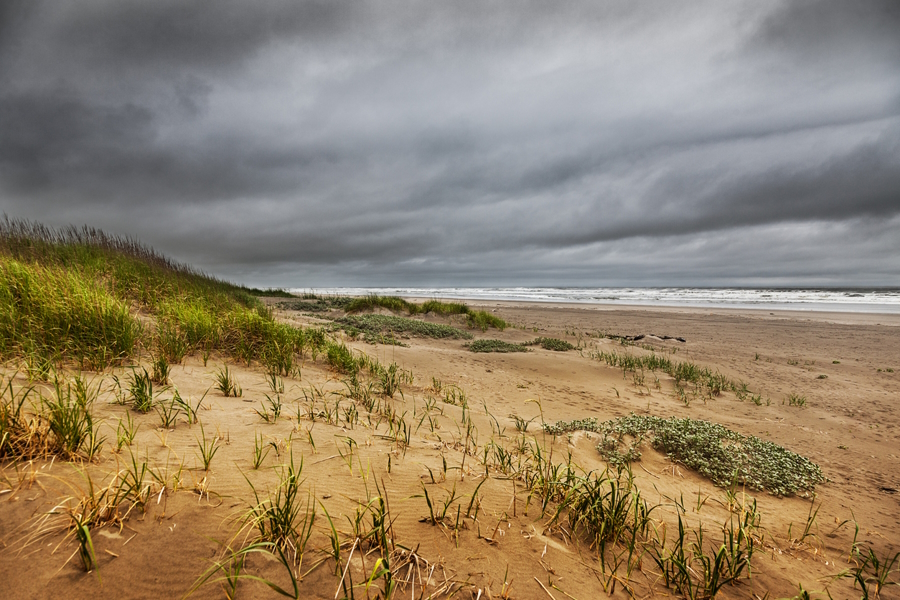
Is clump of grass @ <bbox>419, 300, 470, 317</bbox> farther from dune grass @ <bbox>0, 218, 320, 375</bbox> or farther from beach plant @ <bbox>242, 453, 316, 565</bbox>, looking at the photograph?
beach plant @ <bbox>242, 453, 316, 565</bbox>

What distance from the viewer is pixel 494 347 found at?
10.8 metres

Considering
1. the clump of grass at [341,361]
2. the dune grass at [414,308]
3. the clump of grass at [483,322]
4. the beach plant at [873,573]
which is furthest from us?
the dune grass at [414,308]

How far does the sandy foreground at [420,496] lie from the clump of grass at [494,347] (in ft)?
12.2

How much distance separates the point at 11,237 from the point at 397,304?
1213cm

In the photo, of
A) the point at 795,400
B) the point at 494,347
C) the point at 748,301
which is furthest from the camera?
the point at 748,301

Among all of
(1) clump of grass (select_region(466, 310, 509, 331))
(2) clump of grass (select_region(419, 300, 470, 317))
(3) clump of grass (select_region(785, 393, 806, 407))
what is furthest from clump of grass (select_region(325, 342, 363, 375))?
(2) clump of grass (select_region(419, 300, 470, 317))

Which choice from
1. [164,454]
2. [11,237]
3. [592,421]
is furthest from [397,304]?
[164,454]

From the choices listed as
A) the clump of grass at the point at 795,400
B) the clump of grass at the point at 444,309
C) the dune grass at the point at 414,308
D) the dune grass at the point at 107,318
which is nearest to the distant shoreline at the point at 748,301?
the dune grass at the point at 414,308

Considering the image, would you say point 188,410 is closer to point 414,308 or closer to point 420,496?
point 420,496

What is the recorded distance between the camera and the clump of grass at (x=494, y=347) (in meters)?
10.7

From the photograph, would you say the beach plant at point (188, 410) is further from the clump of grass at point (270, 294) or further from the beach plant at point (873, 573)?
the clump of grass at point (270, 294)

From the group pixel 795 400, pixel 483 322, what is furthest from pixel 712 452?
pixel 483 322

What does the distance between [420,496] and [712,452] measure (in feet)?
12.1

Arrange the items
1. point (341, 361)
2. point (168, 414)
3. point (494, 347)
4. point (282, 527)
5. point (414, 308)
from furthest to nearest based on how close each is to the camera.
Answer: point (414, 308), point (494, 347), point (341, 361), point (168, 414), point (282, 527)
